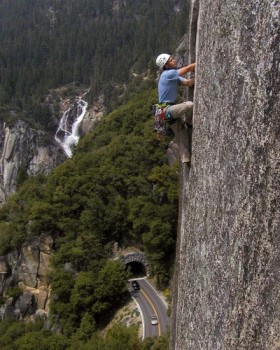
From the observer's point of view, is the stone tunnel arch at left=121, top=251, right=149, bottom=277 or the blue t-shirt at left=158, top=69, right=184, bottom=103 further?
the stone tunnel arch at left=121, top=251, right=149, bottom=277

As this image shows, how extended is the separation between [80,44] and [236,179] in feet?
485

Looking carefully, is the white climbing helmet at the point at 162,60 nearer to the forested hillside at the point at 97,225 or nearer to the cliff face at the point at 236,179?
the cliff face at the point at 236,179

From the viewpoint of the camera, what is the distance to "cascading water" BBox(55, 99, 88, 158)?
10700 centimetres

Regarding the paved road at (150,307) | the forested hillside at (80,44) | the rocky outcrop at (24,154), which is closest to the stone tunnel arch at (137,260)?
the paved road at (150,307)

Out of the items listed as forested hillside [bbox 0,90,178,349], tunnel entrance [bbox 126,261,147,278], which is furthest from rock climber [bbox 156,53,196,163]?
tunnel entrance [bbox 126,261,147,278]

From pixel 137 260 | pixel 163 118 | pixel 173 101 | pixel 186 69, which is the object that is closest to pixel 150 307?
pixel 137 260

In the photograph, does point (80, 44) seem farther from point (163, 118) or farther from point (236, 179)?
point (236, 179)

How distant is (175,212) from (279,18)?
32.6 metres

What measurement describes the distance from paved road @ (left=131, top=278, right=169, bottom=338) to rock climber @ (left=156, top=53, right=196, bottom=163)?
2285 centimetres

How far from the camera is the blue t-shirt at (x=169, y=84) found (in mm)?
8086

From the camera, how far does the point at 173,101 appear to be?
8352 millimetres

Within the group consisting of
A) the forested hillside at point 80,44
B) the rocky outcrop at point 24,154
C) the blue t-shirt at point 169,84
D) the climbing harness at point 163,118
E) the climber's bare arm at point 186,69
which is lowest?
the climbing harness at point 163,118

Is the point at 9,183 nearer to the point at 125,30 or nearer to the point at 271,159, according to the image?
the point at 125,30

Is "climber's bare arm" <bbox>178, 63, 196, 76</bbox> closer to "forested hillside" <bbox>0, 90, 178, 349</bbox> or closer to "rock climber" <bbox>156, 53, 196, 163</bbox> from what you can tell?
"rock climber" <bbox>156, 53, 196, 163</bbox>
